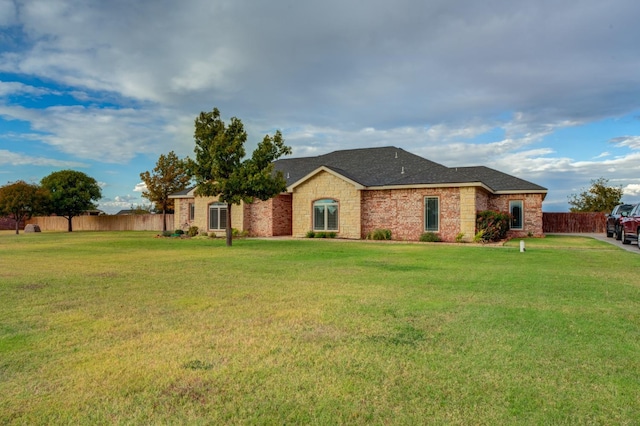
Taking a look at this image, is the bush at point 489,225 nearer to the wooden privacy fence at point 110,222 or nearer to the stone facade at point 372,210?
the stone facade at point 372,210

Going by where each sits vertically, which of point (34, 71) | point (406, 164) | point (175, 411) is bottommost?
point (175, 411)

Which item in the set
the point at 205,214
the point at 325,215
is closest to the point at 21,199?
the point at 205,214

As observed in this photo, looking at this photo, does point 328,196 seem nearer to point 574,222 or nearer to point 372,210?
point 372,210

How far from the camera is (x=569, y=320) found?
5738mm

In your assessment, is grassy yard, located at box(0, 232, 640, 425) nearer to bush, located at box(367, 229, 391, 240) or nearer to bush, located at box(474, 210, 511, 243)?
bush, located at box(474, 210, 511, 243)

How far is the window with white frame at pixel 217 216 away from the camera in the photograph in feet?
94.1

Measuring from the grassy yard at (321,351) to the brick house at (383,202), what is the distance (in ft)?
45.0

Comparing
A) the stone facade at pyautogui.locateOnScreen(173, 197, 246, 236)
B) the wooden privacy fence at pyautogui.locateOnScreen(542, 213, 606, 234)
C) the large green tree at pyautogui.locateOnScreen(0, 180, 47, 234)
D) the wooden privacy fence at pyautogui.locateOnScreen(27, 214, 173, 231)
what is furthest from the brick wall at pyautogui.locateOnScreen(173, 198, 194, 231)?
the wooden privacy fence at pyautogui.locateOnScreen(542, 213, 606, 234)

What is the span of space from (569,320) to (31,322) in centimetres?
761

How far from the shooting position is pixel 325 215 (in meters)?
25.5

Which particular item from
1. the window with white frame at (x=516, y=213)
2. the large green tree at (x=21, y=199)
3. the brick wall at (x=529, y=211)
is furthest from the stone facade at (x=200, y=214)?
the large green tree at (x=21, y=199)

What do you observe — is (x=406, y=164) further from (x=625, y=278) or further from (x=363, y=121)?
(x=625, y=278)

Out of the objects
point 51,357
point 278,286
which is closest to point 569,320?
point 278,286

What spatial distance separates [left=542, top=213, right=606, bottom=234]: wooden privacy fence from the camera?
3262 cm
